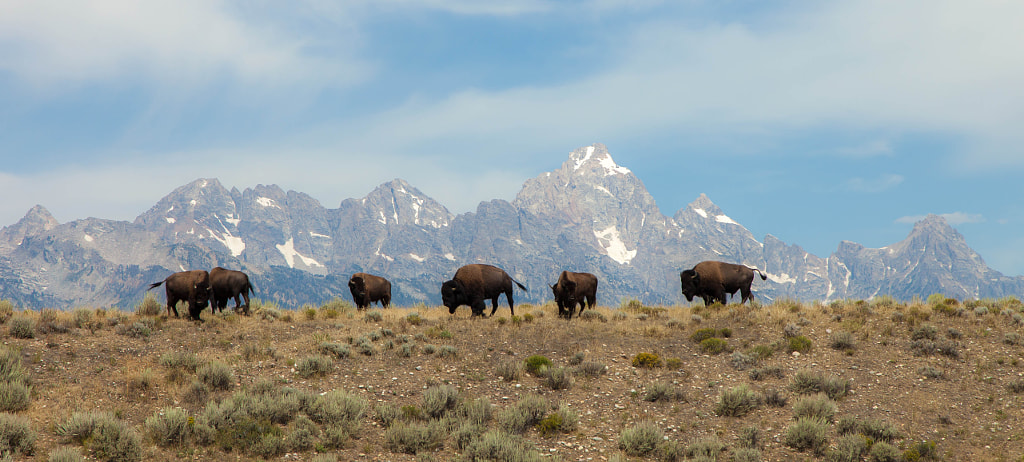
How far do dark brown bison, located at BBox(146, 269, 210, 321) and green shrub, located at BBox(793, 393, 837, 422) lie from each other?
18580 mm

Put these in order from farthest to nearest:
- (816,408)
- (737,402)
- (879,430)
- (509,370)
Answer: (509,370) → (737,402) → (816,408) → (879,430)

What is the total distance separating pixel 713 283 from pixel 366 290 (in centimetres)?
1622

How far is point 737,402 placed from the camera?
1477 centimetres

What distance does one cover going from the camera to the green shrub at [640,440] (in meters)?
12.8

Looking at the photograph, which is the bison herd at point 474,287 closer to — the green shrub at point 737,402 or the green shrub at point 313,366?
the green shrub at point 313,366

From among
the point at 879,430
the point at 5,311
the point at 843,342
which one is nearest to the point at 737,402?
the point at 879,430

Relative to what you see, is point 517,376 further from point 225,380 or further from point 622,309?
point 622,309

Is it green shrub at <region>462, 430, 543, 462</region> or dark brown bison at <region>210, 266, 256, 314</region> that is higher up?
dark brown bison at <region>210, 266, 256, 314</region>

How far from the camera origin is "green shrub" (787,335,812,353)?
60.4 feet

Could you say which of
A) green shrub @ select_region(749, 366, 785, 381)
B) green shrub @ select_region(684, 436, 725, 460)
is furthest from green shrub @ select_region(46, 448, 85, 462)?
green shrub @ select_region(749, 366, 785, 381)

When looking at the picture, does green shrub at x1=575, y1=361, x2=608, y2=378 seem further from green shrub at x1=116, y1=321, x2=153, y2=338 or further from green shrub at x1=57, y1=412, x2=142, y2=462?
green shrub at x1=116, y1=321, x2=153, y2=338

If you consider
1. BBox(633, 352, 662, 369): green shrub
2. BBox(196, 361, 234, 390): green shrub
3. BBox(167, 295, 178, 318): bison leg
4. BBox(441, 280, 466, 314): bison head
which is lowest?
BBox(196, 361, 234, 390): green shrub

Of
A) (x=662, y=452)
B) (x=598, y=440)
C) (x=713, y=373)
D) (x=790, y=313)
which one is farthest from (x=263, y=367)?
(x=790, y=313)

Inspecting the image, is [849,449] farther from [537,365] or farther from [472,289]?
[472,289]
